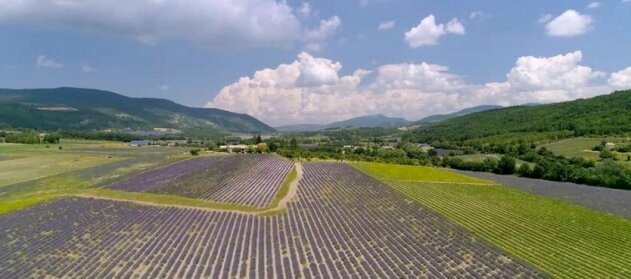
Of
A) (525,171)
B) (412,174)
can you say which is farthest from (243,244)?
(525,171)

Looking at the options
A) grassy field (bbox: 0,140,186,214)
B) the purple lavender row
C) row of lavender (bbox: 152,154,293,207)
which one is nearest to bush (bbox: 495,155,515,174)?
row of lavender (bbox: 152,154,293,207)

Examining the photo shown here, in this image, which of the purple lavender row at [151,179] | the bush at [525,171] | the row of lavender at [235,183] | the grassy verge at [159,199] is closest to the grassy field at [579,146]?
the bush at [525,171]

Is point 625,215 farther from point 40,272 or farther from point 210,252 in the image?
point 40,272

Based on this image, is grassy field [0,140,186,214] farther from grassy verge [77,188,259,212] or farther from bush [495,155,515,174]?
bush [495,155,515,174]

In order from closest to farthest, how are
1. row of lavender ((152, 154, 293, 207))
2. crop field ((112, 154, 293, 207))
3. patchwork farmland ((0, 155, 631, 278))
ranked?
patchwork farmland ((0, 155, 631, 278)), row of lavender ((152, 154, 293, 207)), crop field ((112, 154, 293, 207))

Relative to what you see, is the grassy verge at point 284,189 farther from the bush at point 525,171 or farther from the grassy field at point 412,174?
the bush at point 525,171

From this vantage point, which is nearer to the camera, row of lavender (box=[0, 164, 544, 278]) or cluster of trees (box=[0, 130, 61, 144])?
row of lavender (box=[0, 164, 544, 278])

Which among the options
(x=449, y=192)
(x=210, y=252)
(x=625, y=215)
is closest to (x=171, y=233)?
(x=210, y=252)
